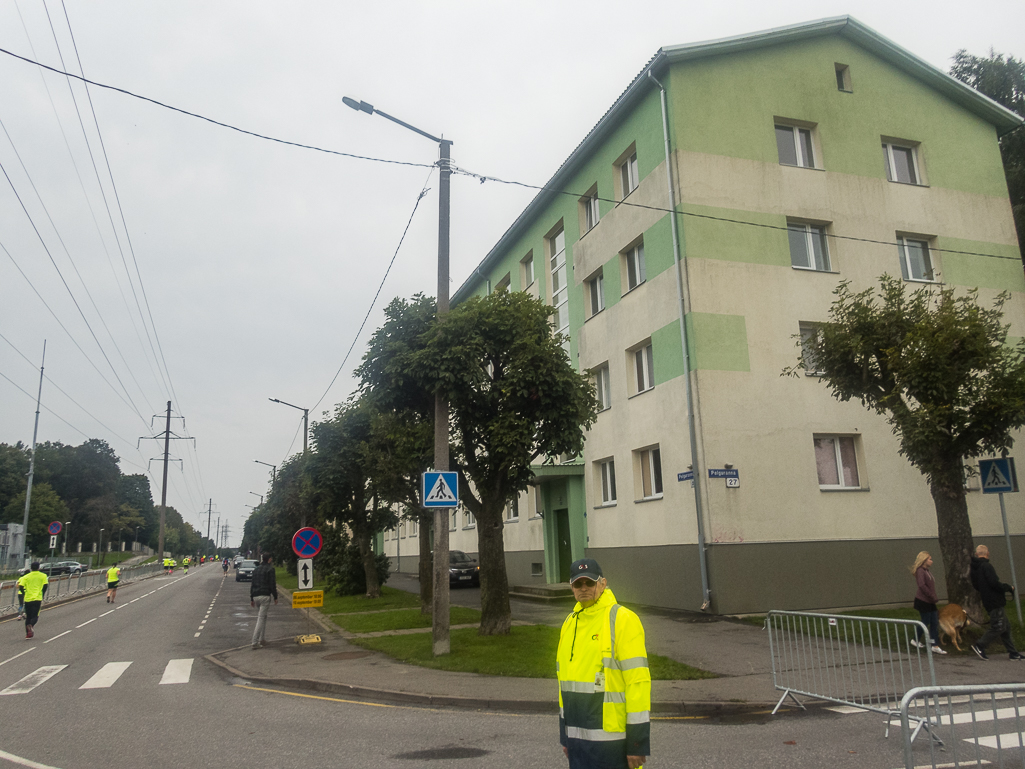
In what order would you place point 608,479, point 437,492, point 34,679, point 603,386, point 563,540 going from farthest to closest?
1. point 563,540
2. point 603,386
3. point 608,479
4. point 437,492
5. point 34,679

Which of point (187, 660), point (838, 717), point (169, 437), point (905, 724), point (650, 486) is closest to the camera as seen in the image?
point (905, 724)

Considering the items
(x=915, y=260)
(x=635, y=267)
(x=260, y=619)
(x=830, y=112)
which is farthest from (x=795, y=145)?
(x=260, y=619)

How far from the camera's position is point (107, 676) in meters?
11.9

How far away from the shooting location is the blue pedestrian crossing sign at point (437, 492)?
12.0 metres

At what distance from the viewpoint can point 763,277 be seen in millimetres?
18641

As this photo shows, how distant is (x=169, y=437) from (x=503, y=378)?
60.2 meters


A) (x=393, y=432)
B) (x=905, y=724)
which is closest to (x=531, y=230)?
(x=393, y=432)

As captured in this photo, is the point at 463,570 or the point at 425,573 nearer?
the point at 425,573

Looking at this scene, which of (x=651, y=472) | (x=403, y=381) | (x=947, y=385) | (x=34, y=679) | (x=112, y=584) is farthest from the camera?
(x=112, y=584)

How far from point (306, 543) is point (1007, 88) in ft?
92.8

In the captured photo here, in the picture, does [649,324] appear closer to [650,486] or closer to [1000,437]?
[650,486]

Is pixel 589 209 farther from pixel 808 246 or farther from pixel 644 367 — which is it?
pixel 808 246

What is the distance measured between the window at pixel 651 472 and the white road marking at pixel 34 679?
13.2m

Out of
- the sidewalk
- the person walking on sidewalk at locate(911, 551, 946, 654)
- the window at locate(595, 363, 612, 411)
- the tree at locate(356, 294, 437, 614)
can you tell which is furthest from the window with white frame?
the person walking on sidewalk at locate(911, 551, 946, 654)
